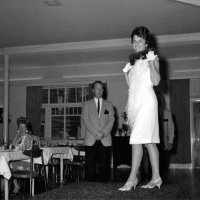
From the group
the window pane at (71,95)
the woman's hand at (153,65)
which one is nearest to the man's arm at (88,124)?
the woman's hand at (153,65)

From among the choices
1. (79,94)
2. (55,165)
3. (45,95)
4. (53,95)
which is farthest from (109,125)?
(45,95)

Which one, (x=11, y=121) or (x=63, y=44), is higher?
(x=63, y=44)

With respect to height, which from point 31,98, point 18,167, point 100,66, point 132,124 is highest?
point 100,66

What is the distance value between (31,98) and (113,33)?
5.60 meters

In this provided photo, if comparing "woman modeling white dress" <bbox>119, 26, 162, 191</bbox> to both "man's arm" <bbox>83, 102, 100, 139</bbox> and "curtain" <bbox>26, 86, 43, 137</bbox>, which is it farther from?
"curtain" <bbox>26, 86, 43, 137</bbox>

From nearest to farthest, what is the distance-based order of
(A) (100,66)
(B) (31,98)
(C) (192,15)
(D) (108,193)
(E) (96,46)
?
(D) (108,193) → (C) (192,15) → (E) (96,46) → (A) (100,66) → (B) (31,98)

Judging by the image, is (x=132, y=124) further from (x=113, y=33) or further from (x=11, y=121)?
(x=11, y=121)

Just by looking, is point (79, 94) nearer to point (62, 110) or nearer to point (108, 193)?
point (62, 110)

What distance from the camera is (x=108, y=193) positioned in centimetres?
251

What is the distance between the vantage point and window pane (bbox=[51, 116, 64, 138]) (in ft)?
40.8

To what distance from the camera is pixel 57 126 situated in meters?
12.6

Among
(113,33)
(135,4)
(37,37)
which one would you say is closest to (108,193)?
(135,4)

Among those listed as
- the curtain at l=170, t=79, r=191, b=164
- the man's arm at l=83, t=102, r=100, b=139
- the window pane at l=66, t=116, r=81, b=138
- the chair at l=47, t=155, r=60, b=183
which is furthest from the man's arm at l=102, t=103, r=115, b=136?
the window pane at l=66, t=116, r=81, b=138

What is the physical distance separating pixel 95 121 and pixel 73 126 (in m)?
7.94
